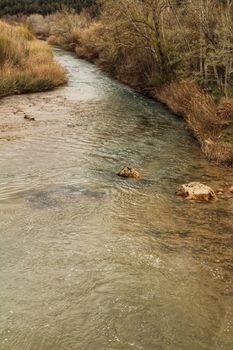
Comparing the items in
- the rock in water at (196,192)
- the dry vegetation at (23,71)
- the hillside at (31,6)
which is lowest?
the hillside at (31,6)

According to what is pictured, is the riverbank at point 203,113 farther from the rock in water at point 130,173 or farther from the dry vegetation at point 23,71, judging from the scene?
the dry vegetation at point 23,71

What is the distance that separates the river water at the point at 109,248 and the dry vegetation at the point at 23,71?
615 cm

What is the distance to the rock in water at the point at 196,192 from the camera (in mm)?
8039

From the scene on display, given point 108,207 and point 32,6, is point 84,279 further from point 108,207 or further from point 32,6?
point 32,6

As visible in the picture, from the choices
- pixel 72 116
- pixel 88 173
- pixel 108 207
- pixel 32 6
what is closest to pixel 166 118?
pixel 72 116

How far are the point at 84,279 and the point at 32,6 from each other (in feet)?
199

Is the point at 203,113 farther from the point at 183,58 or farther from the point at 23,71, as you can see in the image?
the point at 23,71

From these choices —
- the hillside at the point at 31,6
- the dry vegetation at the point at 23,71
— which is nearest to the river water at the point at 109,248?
the dry vegetation at the point at 23,71

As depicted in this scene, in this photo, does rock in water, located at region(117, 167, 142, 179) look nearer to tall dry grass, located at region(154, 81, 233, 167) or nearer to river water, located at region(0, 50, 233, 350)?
river water, located at region(0, 50, 233, 350)

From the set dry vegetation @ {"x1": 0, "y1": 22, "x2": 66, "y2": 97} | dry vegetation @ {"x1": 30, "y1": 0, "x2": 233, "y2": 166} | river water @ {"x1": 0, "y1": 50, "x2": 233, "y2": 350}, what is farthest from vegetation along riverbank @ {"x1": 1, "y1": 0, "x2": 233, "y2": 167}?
dry vegetation @ {"x1": 0, "y1": 22, "x2": 66, "y2": 97}

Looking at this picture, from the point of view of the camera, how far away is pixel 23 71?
18500mm

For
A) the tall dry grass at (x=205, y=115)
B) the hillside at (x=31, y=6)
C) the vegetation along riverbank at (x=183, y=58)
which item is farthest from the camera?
the hillside at (x=31, y=6)

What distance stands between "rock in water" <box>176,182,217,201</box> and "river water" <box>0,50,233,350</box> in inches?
7.3

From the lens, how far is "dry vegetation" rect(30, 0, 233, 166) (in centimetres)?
1230
